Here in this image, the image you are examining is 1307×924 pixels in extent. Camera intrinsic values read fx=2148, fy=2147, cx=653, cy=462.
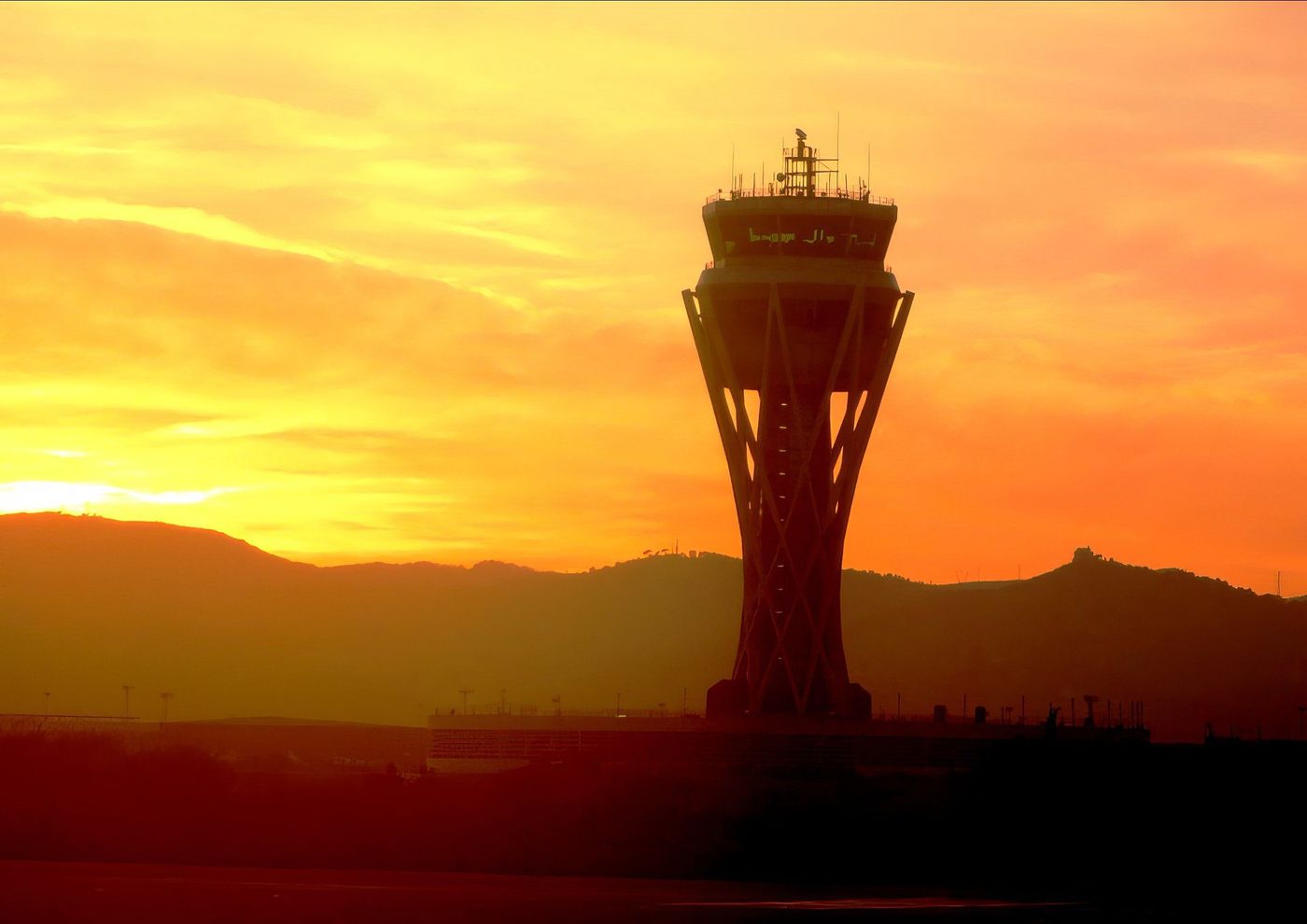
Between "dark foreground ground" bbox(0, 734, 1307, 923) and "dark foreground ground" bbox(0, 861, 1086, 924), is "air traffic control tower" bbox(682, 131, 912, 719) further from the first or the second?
"dark foreground ground" bbox(0, 861, 1086, 924)

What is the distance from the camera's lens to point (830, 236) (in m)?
157

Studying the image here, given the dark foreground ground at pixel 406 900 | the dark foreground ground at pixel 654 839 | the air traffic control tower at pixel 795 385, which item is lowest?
the dark foreground ground at pixel 406 900

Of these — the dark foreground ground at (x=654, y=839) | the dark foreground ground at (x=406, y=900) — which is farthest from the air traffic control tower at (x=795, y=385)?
the dark foreground ground at (x=406, y=900)

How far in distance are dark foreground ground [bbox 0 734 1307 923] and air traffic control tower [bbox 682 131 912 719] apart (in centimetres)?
1832

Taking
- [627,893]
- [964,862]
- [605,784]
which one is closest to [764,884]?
[627,893]

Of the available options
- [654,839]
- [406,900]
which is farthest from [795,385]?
[406,900]

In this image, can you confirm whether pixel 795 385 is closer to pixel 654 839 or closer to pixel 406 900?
→ pixel 654 839

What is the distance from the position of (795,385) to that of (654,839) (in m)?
49.8

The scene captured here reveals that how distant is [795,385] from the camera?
156500 millimetres

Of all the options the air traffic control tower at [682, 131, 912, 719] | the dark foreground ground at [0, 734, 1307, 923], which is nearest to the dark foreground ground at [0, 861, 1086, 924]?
the dark foreground ground at [0, 734, 1307, 923]

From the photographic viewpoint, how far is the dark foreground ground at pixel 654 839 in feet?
267

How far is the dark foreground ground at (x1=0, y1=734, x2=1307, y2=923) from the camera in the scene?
3201 inches

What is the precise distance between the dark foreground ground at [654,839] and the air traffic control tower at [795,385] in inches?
721

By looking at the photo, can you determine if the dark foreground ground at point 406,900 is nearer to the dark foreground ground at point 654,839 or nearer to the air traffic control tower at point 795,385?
the dark foreground ground at point 654,839
